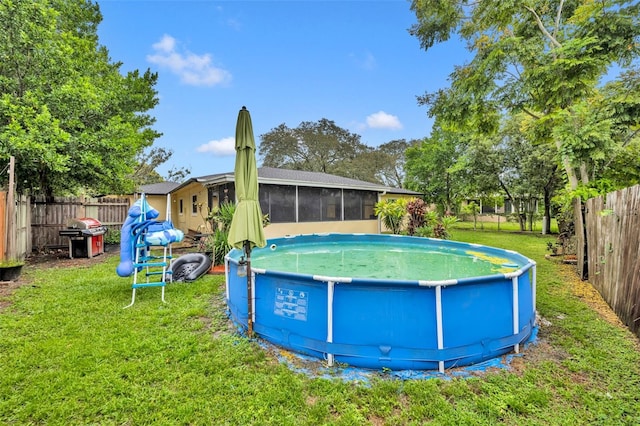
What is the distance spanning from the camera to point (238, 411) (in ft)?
7.98

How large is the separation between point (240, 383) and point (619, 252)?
5619mm

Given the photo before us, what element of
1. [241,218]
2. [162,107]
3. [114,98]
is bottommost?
→ [241,218]

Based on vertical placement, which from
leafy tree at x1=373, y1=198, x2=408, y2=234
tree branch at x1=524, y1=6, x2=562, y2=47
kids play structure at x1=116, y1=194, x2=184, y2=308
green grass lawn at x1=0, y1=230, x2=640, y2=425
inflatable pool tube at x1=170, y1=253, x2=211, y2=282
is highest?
tree branch at x1=524, y1=6, x2=562, y2=47

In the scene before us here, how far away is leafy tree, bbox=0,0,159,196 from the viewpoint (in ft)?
26.1

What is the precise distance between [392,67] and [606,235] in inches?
520

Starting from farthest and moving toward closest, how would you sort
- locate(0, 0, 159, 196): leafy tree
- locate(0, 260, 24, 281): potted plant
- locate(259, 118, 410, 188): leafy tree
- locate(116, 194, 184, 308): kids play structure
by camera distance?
locate(259, 118, 410, 188): leafy tree, locate(0, 0, 159, 196): leafy tree, locate(0, 260, 24, 281): potted plant, locate(116, 194, 184, 308): kids play structure

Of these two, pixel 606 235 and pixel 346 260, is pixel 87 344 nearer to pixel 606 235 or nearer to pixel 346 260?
pixel 346 260

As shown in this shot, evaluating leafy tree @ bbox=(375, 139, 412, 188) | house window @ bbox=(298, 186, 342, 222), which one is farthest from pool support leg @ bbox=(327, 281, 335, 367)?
leafy tree @ bbox=(375, 139, 412, 188)

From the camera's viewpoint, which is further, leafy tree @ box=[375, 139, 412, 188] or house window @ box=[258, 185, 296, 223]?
leafy tree @ box=[375, 139, 412, 188]

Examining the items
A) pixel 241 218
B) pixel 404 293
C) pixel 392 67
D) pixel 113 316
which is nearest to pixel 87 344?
pixel 113 316

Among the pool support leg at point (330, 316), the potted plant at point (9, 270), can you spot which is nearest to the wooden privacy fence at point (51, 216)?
the potted plant at point (9, 270)

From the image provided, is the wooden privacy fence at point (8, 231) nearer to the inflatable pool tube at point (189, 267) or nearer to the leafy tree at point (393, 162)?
the inflatable pool tube at point (189, 267)

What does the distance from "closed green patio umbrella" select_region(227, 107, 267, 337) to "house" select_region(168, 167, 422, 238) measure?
6.52m

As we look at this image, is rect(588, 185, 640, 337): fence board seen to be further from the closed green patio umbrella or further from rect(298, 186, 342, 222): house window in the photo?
rect(298, 186, 342, 222): house window
